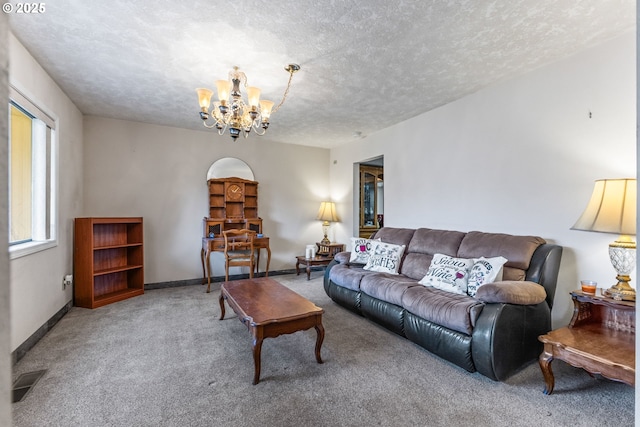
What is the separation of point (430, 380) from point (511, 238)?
4.83 feet

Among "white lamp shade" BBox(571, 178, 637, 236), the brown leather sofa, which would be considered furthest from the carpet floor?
"white lamp shade" BBox(571, 178, 637, 236)

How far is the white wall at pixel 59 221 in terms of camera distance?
89.7 inches

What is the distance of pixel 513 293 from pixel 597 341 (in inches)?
20.4

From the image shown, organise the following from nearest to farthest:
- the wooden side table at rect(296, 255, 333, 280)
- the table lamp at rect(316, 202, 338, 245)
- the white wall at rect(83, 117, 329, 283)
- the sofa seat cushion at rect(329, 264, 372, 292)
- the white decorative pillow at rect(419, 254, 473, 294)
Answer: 1. the white decorative pillow at rect(419, 254, 473, 294)
2. the sofa seat cushion at rect(329, 264, 372, 292)
3. the white wall at rect(83, 117, 329, 283)
4. the wooden side table at rect(296, 255, 333, 280)
5. the table lamp at rect(316, 202, 338, 245)

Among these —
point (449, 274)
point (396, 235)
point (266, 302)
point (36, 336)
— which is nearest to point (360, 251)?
point (396, 235)

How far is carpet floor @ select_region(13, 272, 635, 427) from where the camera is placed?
1630 millimetres

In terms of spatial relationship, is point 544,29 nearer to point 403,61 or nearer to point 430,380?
point 403,61

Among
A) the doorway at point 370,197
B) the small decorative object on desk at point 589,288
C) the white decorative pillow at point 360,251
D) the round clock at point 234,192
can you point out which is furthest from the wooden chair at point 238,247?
the small decorative object on desk at point 589,288

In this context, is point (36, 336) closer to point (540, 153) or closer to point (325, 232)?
point (325, 232)

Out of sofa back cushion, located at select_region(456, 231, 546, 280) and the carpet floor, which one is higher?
sofa back cushion, located at select_region(456, 231, 546, 280)

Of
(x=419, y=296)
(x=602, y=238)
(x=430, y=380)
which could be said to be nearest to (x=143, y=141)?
(x=419, y=296)

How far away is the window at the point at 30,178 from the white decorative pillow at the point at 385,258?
10.6ft

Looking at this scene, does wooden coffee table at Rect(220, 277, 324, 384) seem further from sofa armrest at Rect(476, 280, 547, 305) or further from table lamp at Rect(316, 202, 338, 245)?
table lamp at Rect(316, 202, 338, 245)

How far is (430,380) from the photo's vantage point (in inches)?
78.6
